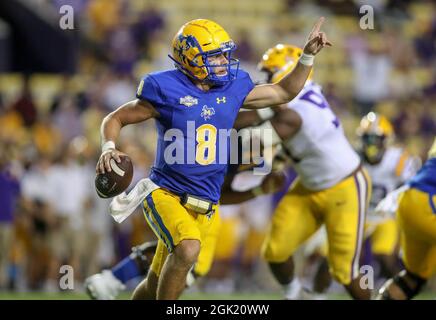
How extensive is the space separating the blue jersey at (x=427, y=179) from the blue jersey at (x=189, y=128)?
1.40 m

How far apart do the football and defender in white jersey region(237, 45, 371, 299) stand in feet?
4.98

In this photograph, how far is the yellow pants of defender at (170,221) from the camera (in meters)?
5.20

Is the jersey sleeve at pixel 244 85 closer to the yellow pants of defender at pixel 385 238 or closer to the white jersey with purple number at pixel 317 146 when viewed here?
the white jersey with purple number at pixel 317 146

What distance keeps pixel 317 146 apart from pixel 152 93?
1.70 meters

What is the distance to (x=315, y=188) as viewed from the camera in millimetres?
6734

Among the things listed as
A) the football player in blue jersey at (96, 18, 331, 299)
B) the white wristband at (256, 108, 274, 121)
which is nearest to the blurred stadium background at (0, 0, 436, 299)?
the white wristband at (256, 108, 274, 121)

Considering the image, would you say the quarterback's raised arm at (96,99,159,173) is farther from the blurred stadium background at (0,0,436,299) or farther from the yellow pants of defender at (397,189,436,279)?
the blurred stadium background at (0,0,436,299)

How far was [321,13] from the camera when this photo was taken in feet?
49.0

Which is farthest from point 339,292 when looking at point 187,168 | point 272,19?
point 272,19

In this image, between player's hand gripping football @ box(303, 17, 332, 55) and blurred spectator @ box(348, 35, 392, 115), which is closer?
player's hand gripping football @ box(303, 17, 332, 55)

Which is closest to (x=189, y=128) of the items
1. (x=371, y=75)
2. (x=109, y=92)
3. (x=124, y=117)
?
(x=124, y=117)

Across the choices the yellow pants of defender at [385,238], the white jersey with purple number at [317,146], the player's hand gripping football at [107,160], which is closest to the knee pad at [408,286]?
the white jersey with purple number at [317,146]

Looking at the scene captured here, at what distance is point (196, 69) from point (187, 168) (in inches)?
23.0

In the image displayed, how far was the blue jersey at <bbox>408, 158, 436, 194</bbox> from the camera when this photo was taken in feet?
19.7
